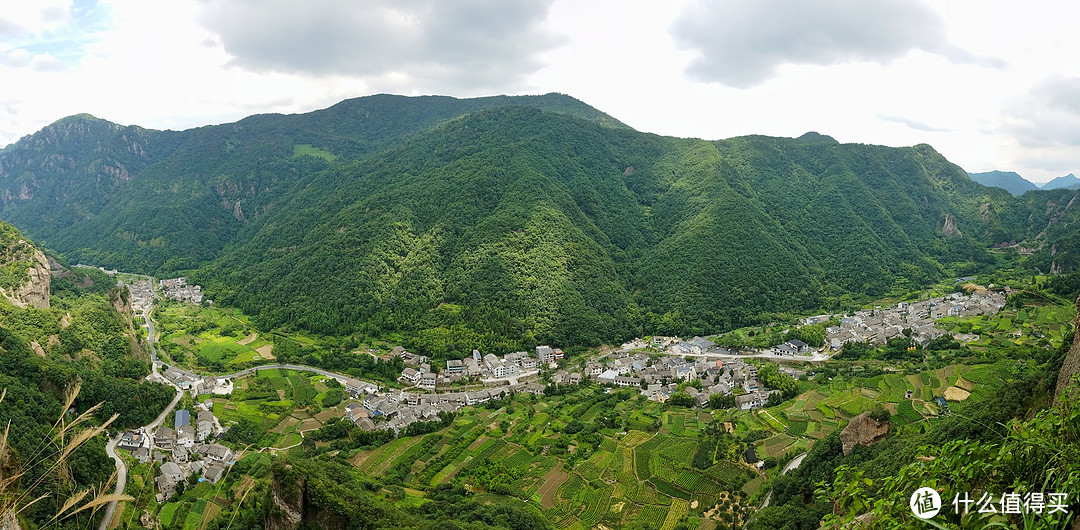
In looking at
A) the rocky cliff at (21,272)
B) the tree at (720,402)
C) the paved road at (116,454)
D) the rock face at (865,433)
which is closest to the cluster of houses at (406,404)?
the paved road at (116,454)

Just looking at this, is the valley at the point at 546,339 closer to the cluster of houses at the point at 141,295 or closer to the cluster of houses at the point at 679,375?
the cluster of houses at the point at 679,375

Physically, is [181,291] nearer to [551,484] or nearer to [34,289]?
[34,289]

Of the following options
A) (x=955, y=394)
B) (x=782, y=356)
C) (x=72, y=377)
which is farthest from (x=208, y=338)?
(x=955, y=394)

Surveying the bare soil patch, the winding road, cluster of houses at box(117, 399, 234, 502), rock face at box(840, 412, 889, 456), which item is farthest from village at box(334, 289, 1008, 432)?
rock face at box(840, 412, 889, 456)

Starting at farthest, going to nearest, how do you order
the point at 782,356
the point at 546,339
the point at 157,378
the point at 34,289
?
the point at 546,339 < the point at 782,356 < the point at 34,289 < the point at 157,378

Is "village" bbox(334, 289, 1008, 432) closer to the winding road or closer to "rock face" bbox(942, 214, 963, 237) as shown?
the winding road
